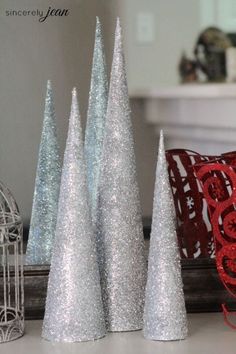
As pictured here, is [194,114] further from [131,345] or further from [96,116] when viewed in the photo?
[131,345]

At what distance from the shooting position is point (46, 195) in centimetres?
73

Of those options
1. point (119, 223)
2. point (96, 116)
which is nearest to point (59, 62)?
point (96, 116)

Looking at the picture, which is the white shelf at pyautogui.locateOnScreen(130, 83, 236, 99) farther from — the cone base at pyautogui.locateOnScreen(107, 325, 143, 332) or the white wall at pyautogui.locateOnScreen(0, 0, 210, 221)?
the cone base at pyautogui.locateOnScreen(107, 325, 143, 332)

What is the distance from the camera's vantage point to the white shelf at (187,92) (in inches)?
29.4

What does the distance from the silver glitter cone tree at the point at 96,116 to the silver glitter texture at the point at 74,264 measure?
0.23ft

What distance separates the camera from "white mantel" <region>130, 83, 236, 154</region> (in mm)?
747

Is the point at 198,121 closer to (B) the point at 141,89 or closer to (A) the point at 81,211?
(B) the point at 141,89

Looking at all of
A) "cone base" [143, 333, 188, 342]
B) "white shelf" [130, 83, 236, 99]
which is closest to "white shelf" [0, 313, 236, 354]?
"cone base" [143, 333, 188, 342]

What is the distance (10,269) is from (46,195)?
0.08 meters

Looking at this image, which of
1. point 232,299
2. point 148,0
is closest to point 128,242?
point 232,299

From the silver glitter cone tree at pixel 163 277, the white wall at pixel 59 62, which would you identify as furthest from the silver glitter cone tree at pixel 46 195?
the silver glitter cone tree at pixel 163 277

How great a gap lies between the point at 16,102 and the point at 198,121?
0.61 ft

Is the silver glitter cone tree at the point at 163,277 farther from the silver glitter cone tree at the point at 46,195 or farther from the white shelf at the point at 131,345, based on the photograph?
the silver glitter cone tree at the point at 46,195

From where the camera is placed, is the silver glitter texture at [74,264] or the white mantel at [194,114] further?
the white mantel at [194,114]
